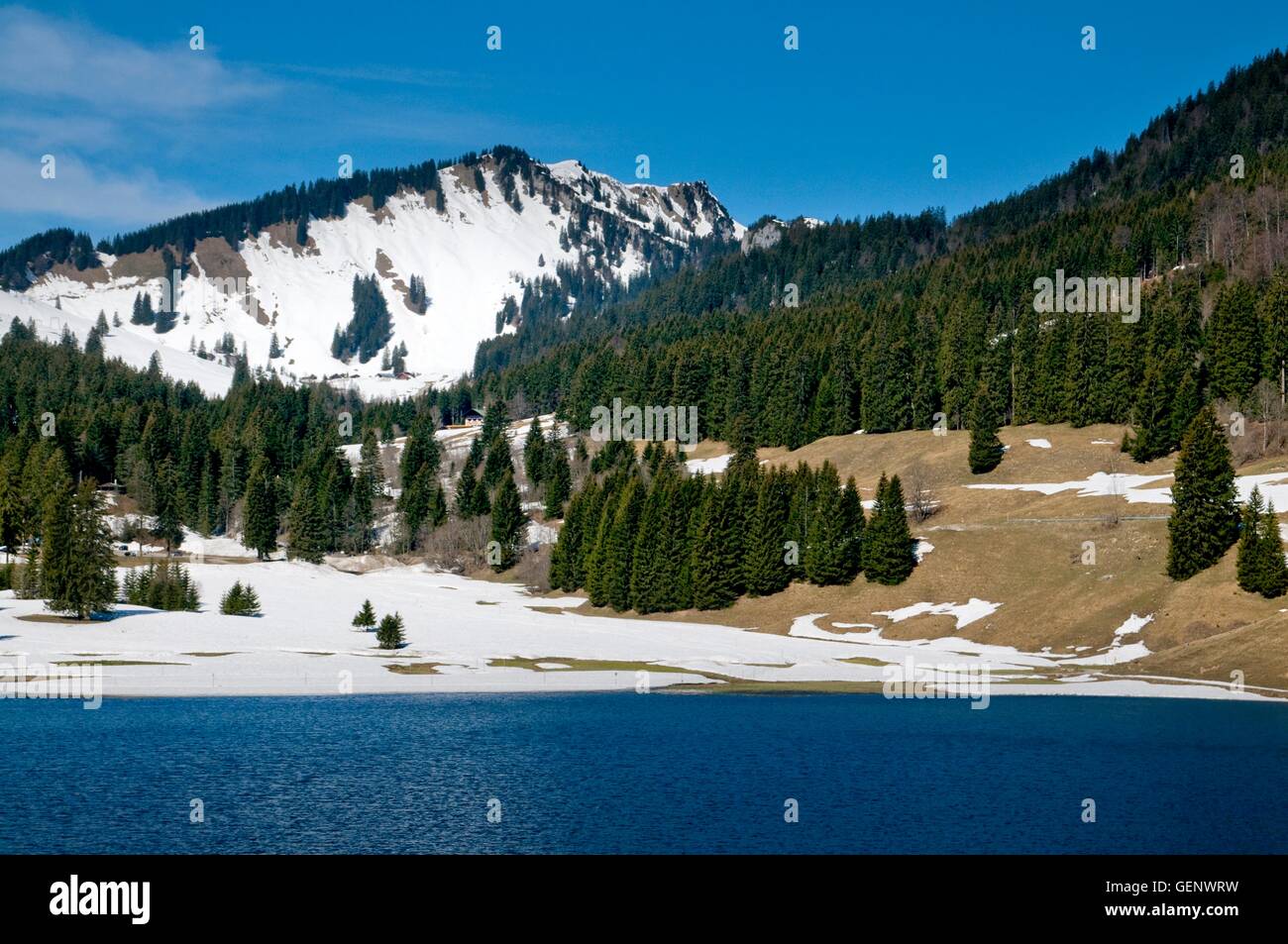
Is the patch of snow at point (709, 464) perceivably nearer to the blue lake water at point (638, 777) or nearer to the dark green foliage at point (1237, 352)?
the dark green foliage at point (1237, 352)

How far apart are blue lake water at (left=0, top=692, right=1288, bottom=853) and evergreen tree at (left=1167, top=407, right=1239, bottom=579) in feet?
75.9

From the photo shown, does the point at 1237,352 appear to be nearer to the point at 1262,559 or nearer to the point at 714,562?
the point at 1262,559

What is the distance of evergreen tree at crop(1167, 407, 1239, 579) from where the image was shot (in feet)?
283

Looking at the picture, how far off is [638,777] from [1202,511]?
197ft

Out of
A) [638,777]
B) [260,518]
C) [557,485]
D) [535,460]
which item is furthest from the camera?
[535,460]

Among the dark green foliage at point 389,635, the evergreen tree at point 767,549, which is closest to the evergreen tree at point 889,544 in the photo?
the evergreen tree at point 767,549

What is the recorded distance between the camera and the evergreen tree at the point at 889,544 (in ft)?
346

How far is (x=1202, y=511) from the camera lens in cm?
8706

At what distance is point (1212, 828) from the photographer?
1508 inches

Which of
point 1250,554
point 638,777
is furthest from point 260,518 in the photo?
point 1250,554

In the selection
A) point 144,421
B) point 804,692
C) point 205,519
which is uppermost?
point 144,421
